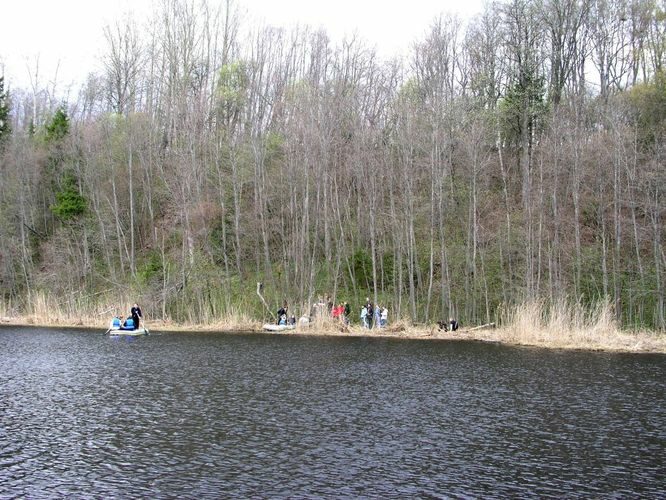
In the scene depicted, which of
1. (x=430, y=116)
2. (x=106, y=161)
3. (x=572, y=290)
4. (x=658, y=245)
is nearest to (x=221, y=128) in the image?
(x=106, y=161)

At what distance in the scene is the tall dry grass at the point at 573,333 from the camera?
26.0 m

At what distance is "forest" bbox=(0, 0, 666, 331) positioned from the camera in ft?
115

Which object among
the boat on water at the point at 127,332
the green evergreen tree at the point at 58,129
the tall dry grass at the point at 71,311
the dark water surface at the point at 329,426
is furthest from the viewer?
the green evergreen tree at the point at 58,129

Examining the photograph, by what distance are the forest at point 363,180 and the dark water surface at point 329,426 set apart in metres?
12.9

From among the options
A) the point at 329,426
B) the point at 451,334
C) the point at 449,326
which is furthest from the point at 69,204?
the point at 329,426

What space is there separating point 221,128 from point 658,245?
28.8m

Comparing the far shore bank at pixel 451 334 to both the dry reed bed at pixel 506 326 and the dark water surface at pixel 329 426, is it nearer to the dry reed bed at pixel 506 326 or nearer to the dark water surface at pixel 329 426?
the dry reed bed at pixel 506 326

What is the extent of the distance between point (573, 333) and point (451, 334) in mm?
5760

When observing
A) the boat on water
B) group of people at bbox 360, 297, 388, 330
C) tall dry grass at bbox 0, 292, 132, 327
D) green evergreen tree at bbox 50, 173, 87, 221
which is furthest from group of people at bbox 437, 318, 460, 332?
green evergreen tree at bbox 50, 173, 87, 221

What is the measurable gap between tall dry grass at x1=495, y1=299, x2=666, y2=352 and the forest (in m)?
3.35

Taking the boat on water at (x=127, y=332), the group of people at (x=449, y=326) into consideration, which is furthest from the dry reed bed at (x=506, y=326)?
the boat on water at (x=127, y=332)

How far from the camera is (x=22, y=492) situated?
29.5 feet

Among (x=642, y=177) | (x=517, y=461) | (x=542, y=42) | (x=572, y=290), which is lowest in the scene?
(x=517, y=461)

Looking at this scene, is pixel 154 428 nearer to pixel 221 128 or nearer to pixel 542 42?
pixel 221 128
